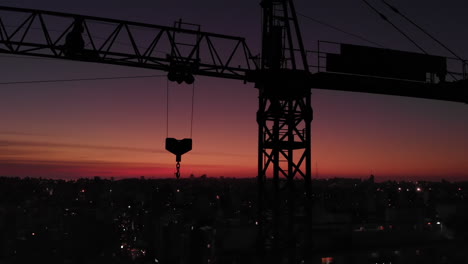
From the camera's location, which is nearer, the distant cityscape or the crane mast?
the crane mast

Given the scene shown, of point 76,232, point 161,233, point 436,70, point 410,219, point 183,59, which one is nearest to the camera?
point 183,59

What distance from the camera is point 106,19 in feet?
39.8

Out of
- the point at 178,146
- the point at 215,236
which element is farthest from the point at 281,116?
the point at 215,236

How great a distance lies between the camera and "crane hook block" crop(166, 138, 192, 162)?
12.8 meters

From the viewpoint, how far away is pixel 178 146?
12.9m

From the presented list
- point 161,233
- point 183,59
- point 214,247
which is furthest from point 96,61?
point 161,233

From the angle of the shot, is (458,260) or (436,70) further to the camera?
(458,260)

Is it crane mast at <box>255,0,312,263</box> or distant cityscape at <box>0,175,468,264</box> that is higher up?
crane mast at <box>255,0,312,263</box>

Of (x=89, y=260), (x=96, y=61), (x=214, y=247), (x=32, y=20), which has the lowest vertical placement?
(x=89, y=260)

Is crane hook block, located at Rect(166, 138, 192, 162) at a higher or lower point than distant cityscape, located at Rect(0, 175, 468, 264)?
higher

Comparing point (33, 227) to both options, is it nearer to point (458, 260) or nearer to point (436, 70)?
point (458, 260)

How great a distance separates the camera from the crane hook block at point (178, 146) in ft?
42.0

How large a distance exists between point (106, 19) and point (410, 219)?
40.1m

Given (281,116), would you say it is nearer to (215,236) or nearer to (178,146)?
(178,146)
